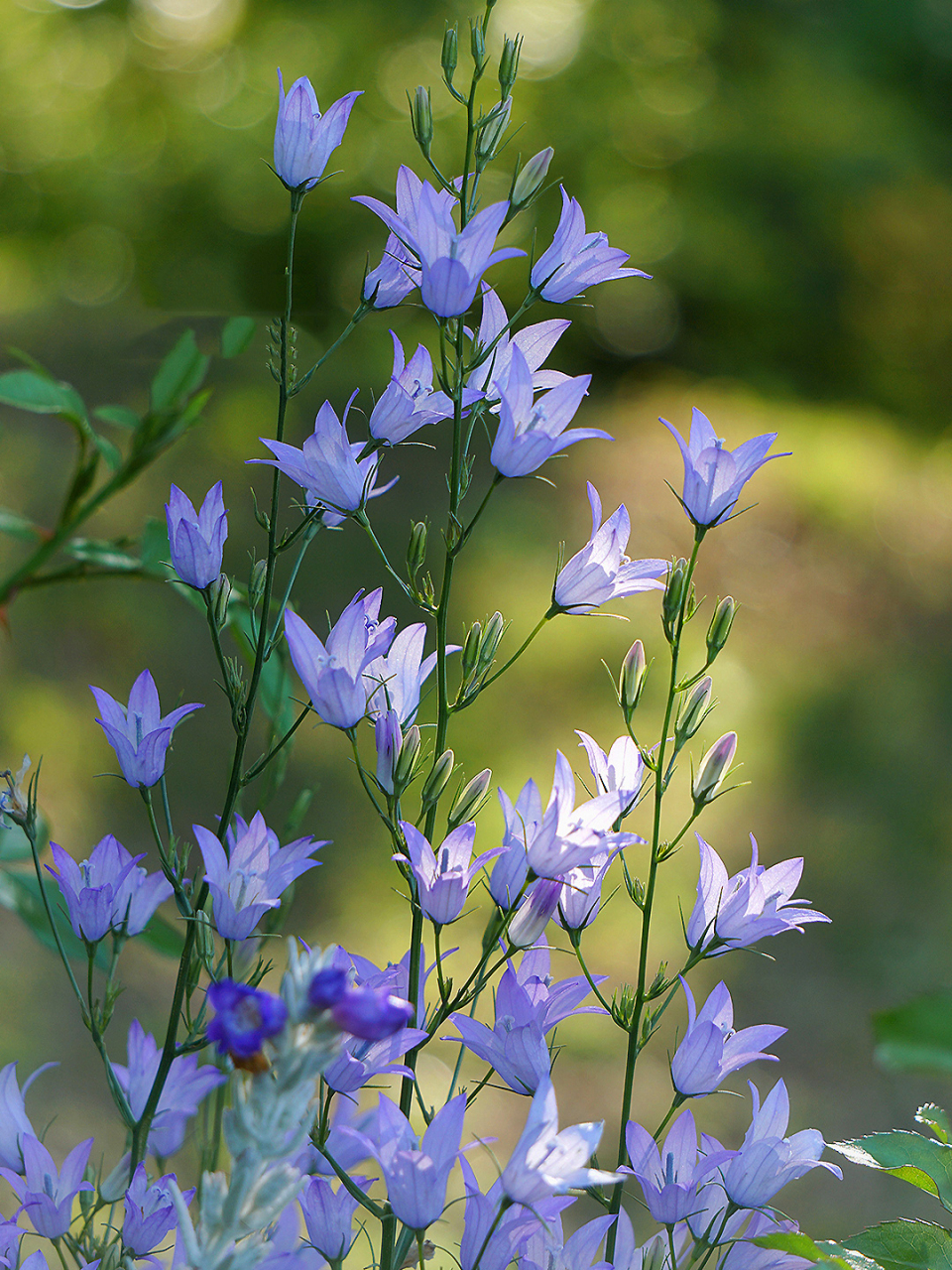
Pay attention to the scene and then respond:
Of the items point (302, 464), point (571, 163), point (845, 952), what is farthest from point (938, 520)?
point (302, 464)

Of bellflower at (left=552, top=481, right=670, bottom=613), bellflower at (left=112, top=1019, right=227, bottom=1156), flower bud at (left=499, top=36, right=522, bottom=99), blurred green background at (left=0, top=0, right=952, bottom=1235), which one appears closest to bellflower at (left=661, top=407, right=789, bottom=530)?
bellflower at (left=552, top=481, right=670, bottom=613)

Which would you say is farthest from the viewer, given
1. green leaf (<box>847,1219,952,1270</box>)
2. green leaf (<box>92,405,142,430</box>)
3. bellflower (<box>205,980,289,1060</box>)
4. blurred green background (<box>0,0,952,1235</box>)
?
blurred green background (<box>0,0,952,1235</box>)

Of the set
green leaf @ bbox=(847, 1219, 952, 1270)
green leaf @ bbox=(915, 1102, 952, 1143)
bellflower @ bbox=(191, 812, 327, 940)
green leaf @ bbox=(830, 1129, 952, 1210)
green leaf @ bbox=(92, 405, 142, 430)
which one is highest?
green leaf @ bbox=(92, 405, 142, 430)

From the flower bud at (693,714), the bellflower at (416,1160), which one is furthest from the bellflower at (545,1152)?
the flower bud at (693,714)

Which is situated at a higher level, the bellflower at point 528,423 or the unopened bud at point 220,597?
the bellflower at point 528,423

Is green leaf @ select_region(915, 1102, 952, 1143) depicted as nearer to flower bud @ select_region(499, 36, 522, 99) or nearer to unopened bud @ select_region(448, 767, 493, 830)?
unopened bud @ select_region(448, 767, 493, 830)

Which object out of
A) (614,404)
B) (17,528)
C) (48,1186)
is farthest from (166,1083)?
(614,404)

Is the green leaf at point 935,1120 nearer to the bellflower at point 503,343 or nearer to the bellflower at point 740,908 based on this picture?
the bellflower at point 740,908
